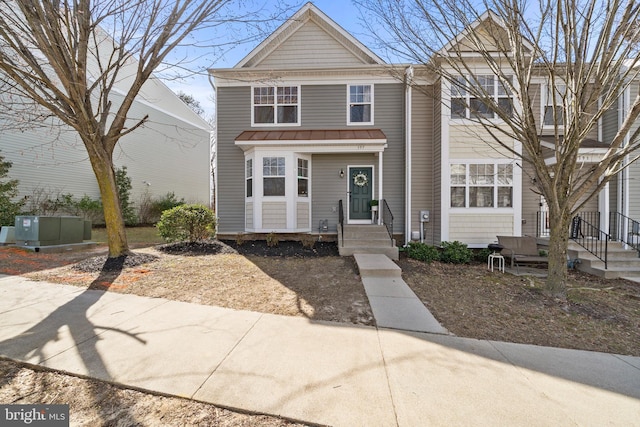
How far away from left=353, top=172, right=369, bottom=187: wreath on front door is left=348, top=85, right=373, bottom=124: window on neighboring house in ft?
6.51

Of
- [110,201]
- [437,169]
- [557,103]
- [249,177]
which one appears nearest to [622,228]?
[557,103]

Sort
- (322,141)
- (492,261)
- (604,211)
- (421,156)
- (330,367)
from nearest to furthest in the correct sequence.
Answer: (330,367), (492,261), (604,211), (322,141), (421,156)

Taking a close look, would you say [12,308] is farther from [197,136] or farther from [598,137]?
[197,136]

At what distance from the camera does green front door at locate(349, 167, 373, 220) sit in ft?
34.3

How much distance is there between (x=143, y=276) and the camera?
5.84m

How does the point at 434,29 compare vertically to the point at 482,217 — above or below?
above

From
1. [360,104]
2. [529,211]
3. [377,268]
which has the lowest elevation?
[377,268]

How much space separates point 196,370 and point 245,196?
828cm

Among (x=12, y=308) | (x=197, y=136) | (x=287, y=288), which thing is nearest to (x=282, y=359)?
(x=287, y=288)

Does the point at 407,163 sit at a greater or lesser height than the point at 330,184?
greater

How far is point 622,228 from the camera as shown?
8906mm

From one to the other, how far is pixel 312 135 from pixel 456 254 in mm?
6050

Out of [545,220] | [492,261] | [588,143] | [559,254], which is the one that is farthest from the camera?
[545,220]

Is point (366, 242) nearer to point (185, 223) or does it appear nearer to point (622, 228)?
point (185, 223)
